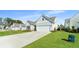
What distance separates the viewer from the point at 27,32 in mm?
2932

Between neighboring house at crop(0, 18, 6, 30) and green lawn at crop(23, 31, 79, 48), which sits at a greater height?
neighboring house at crop(0, 18, 6, 30)

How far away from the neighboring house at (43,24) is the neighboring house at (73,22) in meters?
0.19

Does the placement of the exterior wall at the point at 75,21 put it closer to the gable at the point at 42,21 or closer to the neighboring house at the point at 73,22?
the neighboring house at the point at 73,22

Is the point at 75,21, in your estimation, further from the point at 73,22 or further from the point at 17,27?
the point at 17,27

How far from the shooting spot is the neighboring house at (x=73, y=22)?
2842 mm

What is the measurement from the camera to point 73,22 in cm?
290

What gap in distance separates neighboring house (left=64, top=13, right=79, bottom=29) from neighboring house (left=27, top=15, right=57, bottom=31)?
0.61ft

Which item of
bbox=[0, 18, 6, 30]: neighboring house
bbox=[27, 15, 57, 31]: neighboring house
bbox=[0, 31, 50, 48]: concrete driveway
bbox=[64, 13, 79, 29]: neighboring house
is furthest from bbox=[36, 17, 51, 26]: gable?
bbox=[0, 18, 6, 30]: neighboring house

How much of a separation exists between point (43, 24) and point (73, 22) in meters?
0.47

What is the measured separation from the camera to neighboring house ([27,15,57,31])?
2.91m

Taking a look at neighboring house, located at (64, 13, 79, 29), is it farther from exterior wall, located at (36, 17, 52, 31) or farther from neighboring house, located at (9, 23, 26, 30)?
neighboring house, located at (9, 23, 26, 30)
